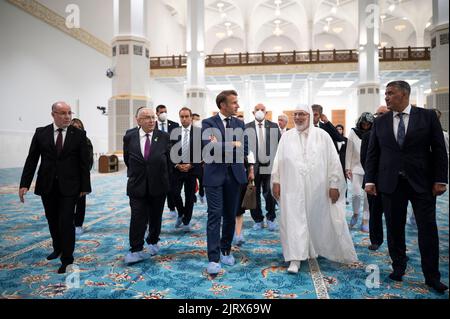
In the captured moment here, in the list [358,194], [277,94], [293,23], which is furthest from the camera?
[277,94]

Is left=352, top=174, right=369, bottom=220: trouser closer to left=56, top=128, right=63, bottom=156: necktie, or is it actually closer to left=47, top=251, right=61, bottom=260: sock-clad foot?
left=56, top=128, right=63, bottom=156: necktie

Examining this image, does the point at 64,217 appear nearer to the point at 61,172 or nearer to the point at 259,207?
the point at 61,172

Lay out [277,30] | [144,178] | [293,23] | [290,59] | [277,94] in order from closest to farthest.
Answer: [144,178], [290,59], [293,23], [277,94], [277,30]

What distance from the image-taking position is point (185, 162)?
13.8 feet

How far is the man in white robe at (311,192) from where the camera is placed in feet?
9.29

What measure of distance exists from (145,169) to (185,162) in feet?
3.88

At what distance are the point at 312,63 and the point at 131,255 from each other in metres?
16.8

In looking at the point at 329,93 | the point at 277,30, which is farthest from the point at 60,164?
the point at 277,30

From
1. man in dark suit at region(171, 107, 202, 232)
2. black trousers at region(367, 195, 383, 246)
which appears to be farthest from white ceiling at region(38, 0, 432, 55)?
black trousers at region(367, 195, 383, 246)

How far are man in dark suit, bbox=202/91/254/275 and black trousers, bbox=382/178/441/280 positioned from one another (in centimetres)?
124

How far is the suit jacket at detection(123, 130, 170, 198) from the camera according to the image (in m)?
3.00

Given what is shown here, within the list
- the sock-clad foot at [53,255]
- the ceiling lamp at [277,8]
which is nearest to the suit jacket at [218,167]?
the sock-clad foot at [53,255]
